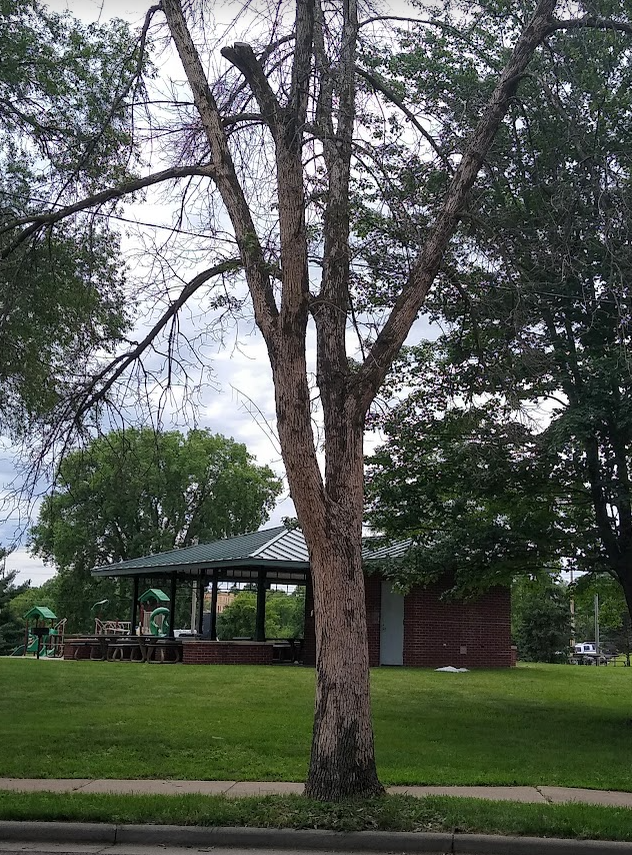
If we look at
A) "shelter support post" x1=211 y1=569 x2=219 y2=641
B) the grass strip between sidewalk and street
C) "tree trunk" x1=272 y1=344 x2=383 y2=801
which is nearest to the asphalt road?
the grass strip between sidewalk and street

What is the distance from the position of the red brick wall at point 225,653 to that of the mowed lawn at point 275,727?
2.95 meters

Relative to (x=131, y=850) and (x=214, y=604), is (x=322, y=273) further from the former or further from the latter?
(x=214, y=604)

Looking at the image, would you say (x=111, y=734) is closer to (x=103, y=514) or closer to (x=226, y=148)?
(x=226, y=148)

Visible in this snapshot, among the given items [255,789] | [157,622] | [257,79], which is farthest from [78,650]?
[257,79]

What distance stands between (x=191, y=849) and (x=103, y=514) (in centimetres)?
4557

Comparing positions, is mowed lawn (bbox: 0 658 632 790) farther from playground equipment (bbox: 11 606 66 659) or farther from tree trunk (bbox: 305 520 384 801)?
playground equipment (bbox: 11 606 66 659)

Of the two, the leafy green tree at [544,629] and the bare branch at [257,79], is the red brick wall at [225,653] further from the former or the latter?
the leafy green tree at [544,629]

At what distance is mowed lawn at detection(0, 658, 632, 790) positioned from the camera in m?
10.3

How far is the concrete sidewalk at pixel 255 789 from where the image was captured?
8891 mm

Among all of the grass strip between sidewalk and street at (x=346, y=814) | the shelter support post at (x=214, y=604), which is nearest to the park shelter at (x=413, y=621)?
the shelter support post at (x=214, y=604)

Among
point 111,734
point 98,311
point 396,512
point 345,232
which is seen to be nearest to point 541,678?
point 396,512

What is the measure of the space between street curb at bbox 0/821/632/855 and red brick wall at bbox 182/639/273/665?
57.6 ft

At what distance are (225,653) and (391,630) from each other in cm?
517

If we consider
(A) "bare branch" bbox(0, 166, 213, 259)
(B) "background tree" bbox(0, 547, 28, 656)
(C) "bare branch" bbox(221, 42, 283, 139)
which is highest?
(C) "bare branch" bbox(221, 42, 283, 139)
